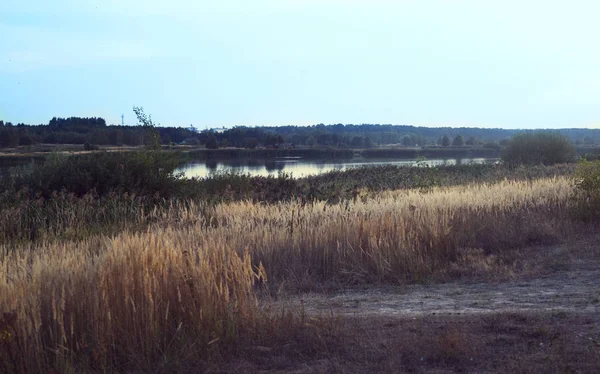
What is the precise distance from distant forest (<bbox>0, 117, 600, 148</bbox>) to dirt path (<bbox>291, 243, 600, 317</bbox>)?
13939 mm

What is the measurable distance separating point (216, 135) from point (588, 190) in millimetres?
65233

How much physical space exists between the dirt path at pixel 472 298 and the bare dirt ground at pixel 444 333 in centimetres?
1

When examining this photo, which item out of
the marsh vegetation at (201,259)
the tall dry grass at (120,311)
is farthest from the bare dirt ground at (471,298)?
the tall dry grass at (120,311)

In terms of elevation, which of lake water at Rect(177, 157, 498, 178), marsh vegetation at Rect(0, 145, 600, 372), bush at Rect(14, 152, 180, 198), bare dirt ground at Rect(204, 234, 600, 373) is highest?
bush at Rect(14, 152, 180, 198)

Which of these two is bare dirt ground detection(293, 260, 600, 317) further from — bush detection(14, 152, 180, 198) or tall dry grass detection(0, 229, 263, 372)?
bush detection(14, 152, 180, 198)

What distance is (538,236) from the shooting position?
1066 centimetres

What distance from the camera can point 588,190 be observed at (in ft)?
42.4

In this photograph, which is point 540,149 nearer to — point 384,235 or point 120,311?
point 384,235

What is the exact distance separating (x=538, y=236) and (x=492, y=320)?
526 cm

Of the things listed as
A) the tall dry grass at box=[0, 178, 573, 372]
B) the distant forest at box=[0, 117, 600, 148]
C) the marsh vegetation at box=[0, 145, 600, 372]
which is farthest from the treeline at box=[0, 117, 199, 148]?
the tall dry grass at box=[0, 178, 573, 372]

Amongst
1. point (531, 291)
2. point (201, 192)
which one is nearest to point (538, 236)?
point (531, 291)

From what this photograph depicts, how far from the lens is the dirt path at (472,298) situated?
6543 millimetres

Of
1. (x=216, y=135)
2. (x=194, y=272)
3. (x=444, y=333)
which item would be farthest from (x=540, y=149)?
(x=194, y=272)

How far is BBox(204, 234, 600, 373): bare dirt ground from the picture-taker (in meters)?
4.94
